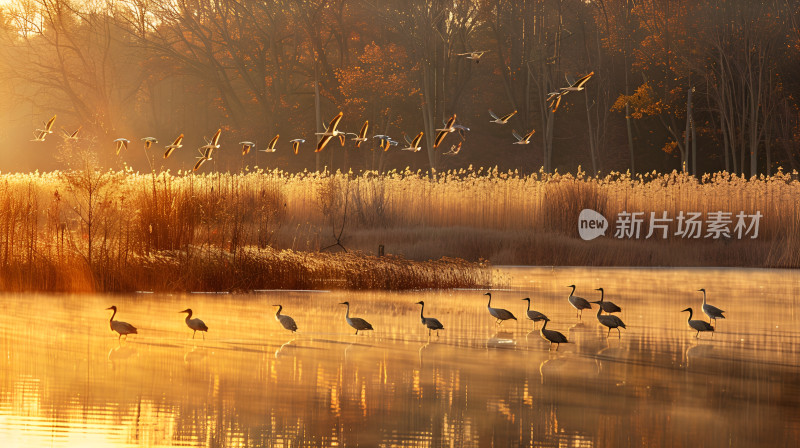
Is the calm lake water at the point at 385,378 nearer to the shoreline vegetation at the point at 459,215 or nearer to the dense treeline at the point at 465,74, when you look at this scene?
the shoreline vegetation at the point at 459,215

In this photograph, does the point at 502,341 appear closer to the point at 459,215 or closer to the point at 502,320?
the point at 502,320

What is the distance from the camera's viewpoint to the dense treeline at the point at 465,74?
32500 millimetres

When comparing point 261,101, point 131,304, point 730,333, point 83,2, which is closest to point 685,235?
point 730,333

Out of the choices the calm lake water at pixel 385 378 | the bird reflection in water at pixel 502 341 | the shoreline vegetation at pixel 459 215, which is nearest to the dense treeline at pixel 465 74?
the shoreline vegetation at pixel 459 215

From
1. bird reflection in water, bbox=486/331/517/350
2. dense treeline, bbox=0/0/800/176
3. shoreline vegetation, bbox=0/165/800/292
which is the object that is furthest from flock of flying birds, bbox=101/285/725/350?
dense treeline, bbox=0/0/800/176

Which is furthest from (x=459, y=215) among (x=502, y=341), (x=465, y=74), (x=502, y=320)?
(x=465, y=74)

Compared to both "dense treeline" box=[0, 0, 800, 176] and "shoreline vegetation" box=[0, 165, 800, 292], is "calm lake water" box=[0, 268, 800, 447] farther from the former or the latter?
"dense treeline" box=[0, 0, 800, 176]

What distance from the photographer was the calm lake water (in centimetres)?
570

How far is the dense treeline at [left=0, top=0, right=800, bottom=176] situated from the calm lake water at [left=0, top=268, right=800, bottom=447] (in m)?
21.1

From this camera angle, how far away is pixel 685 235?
70.8 ft

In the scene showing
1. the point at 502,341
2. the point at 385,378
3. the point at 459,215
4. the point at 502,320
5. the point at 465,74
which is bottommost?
the point at 385,378

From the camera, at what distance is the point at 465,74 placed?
39531 millimetres

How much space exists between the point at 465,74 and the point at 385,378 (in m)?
32.8

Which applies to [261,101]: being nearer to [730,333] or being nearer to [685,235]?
[685,235]
